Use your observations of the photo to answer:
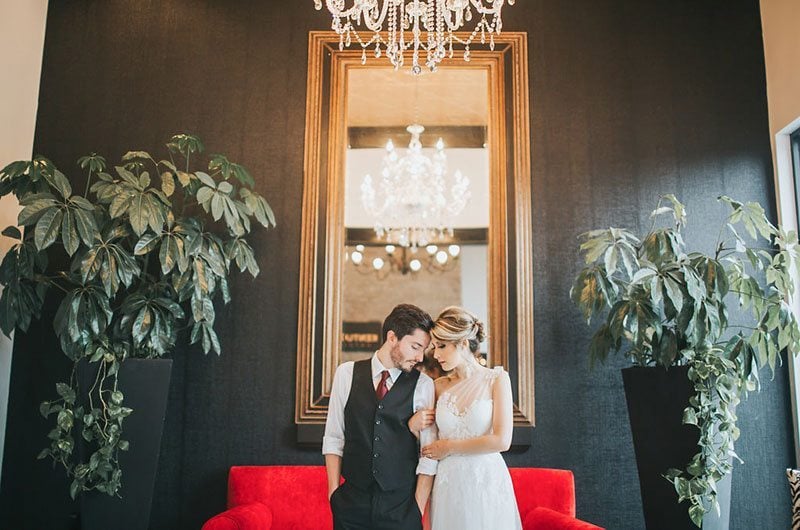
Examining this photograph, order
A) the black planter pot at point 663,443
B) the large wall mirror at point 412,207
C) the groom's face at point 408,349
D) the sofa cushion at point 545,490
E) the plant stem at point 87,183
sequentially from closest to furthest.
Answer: the groom's face at point 408,349
the black planter pot at point 663,443
the sofa cushion at point 545,490
the plant stem at point 87,183
the large wall mirror at point 412,207

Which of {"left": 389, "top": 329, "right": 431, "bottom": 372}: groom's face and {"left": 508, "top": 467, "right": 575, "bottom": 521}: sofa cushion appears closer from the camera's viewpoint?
{"left": 389, "top": 329, "right": 431, "bottom": 372}: groom's face

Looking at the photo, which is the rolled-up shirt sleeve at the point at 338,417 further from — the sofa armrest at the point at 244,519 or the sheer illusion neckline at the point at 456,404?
the sofa armrest at the point at 244,519

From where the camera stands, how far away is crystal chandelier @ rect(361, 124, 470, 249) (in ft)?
14.3

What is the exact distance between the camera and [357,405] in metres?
2.79

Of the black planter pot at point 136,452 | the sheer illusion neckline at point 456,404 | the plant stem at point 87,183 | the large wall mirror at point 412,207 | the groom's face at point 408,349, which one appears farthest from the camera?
the large wall mirror at point 412,207

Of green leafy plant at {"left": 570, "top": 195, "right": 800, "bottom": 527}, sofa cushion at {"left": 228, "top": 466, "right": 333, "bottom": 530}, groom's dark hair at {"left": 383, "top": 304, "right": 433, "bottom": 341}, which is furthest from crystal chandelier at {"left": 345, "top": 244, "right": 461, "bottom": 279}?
groom's dark hair at {"left": 383, "top": 304, "right": 433, "bottom": 341}

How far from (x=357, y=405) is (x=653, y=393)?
1.61 metres

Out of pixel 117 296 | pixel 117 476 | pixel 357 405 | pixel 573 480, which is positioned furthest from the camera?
pixel 117 296

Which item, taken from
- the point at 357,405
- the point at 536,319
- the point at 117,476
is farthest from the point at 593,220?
the point at 117,476

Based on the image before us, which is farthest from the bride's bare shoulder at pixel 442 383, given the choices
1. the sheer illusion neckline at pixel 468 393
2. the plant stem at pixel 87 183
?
the plant stem at pixel 87 183

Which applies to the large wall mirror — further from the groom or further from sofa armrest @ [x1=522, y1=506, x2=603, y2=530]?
the groom

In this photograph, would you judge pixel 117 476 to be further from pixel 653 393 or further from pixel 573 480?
pixel 653 393

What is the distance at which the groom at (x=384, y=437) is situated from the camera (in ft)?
8.75

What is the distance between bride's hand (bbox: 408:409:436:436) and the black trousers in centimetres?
22
